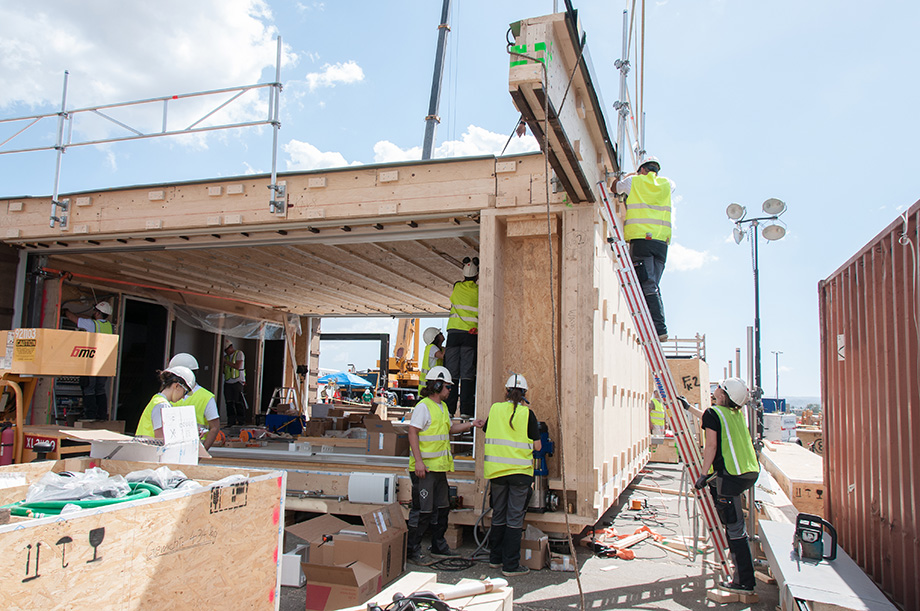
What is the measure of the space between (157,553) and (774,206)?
12111 mm

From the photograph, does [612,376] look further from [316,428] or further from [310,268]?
[310,268]

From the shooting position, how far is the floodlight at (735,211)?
40.3 ft

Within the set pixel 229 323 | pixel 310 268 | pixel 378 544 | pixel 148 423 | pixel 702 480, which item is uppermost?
pixel 310 268

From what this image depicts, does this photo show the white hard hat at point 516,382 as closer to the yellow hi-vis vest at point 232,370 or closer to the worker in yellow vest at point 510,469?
the worker in yellow vest at point 510,469

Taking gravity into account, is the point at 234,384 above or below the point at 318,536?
above

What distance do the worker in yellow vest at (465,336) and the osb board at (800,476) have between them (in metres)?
4.32

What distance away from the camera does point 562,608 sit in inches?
198

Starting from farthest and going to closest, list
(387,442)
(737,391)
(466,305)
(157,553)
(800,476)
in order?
(800,476) < (466,305) < (387,442) < (737,391) < (157,553)

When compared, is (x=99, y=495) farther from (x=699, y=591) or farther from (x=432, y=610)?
(x=699, y=591)

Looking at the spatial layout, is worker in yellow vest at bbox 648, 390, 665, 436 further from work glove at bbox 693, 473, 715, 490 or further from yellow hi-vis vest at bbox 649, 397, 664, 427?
work glove at bbox 693, 473, 715, 490

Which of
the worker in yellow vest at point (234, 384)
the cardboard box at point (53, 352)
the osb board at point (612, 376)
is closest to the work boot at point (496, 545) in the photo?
the osb board at point (612, 376)

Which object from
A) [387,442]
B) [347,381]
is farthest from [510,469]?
[347,381]

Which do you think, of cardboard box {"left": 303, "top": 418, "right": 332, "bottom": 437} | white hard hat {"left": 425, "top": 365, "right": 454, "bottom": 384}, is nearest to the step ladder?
white hard hat {"left": 425, "top": 365, "right": 454, "bottom": 384}

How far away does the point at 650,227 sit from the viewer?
21.8 ft
